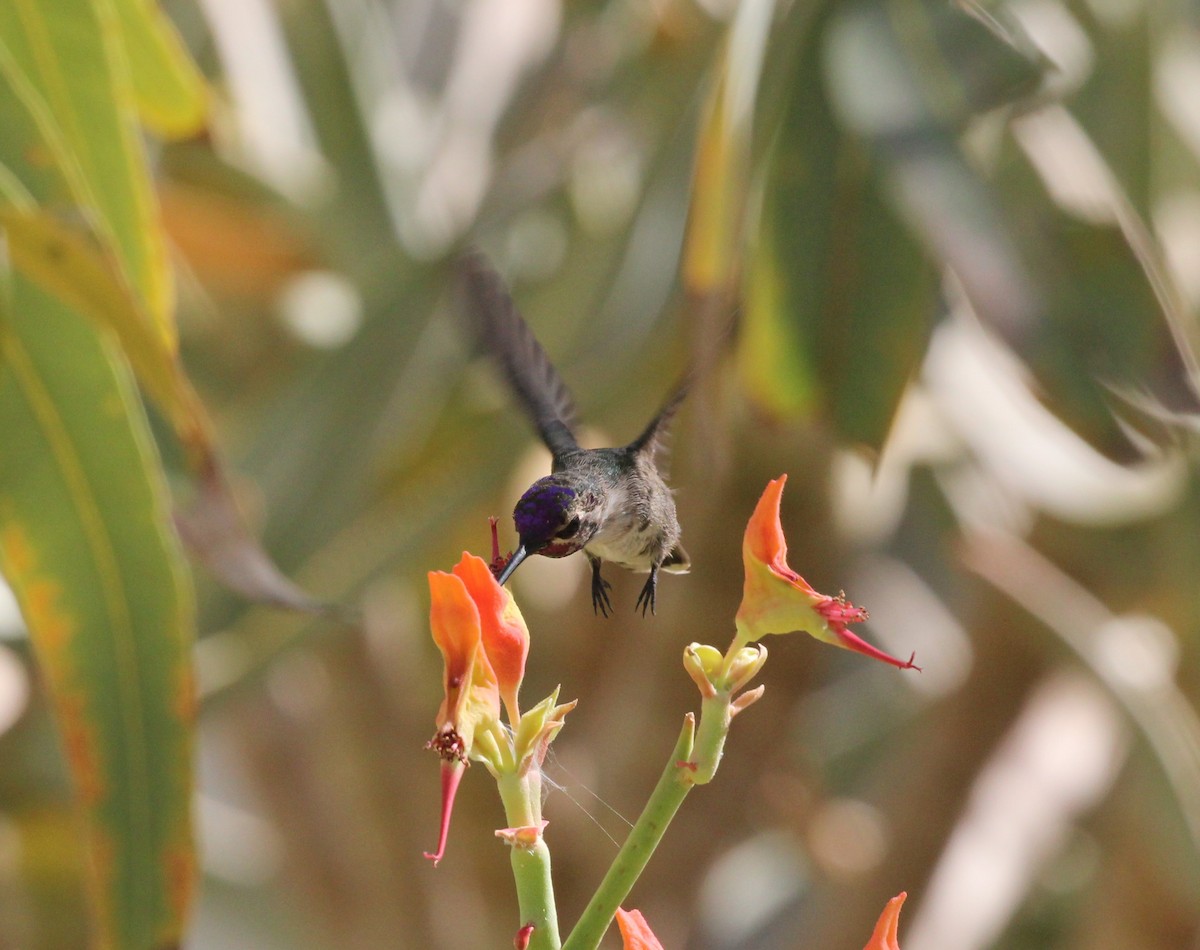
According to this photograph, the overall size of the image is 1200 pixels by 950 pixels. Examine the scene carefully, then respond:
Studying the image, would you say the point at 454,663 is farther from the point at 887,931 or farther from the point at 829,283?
the point at 829,283

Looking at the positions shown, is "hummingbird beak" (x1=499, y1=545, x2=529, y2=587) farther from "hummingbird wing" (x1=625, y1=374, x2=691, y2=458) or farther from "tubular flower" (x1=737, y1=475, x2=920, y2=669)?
"hummingbird wing" (x1=625, y1=374, x2=691, y2=458)

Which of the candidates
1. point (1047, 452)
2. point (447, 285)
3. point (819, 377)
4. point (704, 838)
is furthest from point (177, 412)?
point (704, 838)

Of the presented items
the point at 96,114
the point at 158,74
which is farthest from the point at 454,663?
the point at 158,74

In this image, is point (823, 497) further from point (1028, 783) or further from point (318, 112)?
point (318, 112)

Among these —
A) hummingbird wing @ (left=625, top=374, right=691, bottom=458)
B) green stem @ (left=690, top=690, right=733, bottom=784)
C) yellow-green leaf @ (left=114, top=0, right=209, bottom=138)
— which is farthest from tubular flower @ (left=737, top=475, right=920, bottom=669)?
yellow-green leaf @ (left=114, top=0, right=209, bottom=138)

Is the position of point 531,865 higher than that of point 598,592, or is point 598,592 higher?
point 598,592

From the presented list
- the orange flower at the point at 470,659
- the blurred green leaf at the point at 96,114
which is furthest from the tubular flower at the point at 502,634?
the blurred green leaf at the point at 96,114

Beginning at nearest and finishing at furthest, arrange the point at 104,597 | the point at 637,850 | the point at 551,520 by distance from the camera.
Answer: the point at 637,850 < the point at 551,520 < the point at 104,597
